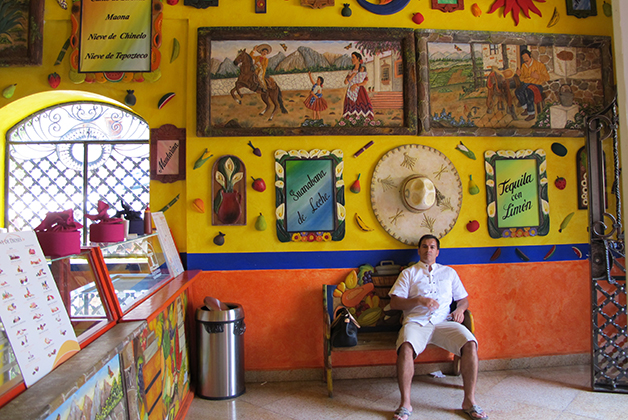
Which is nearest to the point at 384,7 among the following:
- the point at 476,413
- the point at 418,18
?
the point at 418,18

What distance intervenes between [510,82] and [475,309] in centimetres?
231

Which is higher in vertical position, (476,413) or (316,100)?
(316,100)

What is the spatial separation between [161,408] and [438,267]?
8.32 ft

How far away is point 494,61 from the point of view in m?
4.14

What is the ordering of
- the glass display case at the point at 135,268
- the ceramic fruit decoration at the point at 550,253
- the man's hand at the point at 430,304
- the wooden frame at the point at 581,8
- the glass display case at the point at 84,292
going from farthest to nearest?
the wooden frame at the point at 581,8
the ceramic fruit decoration at the point at 550,253
the man's hand at the point at 430,304
the glass display case at the point at 135,268
the glass display case at the point at 84,292

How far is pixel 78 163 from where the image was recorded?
4.40m

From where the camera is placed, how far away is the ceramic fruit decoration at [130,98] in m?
3.86

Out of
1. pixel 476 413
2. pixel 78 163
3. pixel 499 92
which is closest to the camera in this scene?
pixel 476 413

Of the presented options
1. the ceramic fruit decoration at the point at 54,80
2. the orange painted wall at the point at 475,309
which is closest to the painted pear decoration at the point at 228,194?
the orange painted wall at the point at 475,309

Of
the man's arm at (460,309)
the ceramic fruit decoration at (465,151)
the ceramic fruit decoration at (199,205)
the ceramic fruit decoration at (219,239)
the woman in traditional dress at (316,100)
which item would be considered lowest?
the man's arm at (460,309)

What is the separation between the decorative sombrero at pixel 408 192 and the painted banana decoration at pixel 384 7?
134 centimetres

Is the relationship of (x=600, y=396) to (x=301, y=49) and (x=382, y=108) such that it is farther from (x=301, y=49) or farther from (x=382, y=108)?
(x=301, y=49)

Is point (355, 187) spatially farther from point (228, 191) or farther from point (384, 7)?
point (384, 7)

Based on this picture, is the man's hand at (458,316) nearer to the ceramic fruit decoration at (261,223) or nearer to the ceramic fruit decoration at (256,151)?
the ceramic fruit decoration at (261,223)
